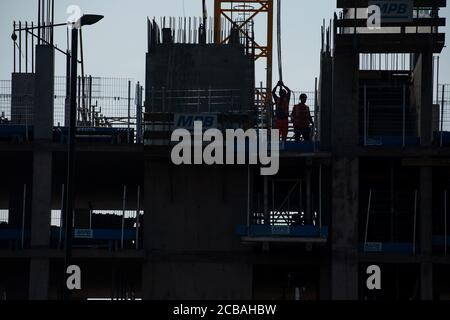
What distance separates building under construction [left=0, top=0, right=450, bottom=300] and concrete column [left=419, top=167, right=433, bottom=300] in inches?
1.3

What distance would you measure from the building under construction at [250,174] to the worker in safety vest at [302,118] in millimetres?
365

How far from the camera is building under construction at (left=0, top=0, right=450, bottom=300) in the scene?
1716 inches

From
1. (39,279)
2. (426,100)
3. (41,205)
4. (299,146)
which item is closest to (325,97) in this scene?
(299,146)

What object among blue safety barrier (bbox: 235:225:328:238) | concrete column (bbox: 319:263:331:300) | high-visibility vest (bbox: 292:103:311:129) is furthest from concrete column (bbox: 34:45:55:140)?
concrete column (bbox: 319:263:331:300)

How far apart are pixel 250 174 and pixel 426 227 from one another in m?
6.10

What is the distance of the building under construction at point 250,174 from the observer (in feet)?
143

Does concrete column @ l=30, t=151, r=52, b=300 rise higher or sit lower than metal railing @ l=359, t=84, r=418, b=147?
lower

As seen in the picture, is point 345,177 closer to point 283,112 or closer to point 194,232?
point 283,112

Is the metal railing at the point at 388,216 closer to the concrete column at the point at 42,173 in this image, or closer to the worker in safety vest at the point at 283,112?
the worker in safety vest at the point at 283,112

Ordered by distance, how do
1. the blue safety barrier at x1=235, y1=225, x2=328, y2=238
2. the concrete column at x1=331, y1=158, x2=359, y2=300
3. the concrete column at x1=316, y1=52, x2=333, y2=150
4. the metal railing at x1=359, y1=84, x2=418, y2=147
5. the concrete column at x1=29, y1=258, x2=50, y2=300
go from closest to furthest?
the blue safety barrier at x1=235, y1=225, x2=328, y2=238 → the concrete column at x1=331, y1=158, x2=359, y2=300 → the concrete column at x1=29, y1=258, x2=50, y2=300 → the concrete column at x1=316, y1=52, x2=333, y2=150 → the metal railing at x1=359, y1=84, x2=418, y2=147

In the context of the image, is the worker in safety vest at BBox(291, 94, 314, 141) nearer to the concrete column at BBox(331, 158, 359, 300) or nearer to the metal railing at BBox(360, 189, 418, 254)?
the concrete column at BBox(331, 158, 359, 300)

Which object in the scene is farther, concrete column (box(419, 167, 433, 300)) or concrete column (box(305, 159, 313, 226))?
concrete column (box(305, 159, 313, 226))

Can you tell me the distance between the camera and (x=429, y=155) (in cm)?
4353
